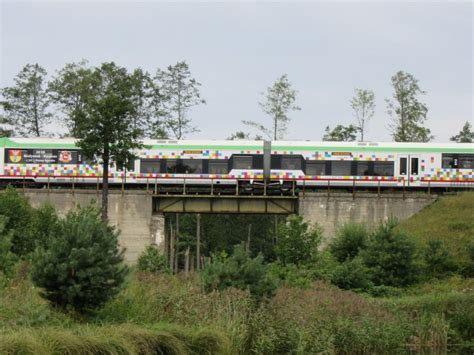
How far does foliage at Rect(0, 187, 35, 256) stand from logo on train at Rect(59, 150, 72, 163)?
8.94m

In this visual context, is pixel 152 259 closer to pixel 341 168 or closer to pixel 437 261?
pixel 341 168

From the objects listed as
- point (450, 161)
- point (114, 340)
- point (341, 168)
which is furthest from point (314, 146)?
point (114, 340)

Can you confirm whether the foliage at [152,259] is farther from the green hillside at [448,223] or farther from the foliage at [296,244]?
the green hillside at [448,223]

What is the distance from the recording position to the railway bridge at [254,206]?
4484 cm

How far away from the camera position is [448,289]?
32.9 meters

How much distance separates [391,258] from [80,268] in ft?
64.7

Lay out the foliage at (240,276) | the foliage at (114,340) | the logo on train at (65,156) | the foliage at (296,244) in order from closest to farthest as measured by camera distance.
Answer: the foliage at (114,340) → the foliage at (240,276) → the foliage at (296,244) → the logo on train at (65,156)

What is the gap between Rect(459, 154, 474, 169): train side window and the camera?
46094mm

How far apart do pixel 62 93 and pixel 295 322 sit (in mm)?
47393

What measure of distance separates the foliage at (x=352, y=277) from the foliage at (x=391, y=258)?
51.3 inches

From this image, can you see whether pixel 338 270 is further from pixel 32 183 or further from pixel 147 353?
pixel 32 183

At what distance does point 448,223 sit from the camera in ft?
138

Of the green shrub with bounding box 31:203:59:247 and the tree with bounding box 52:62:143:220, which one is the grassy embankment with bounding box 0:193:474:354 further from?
the tree with bounding box 52:62:143:220

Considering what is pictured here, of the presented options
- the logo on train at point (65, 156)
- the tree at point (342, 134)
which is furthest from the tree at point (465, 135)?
the logo on train at point (65, 156)
